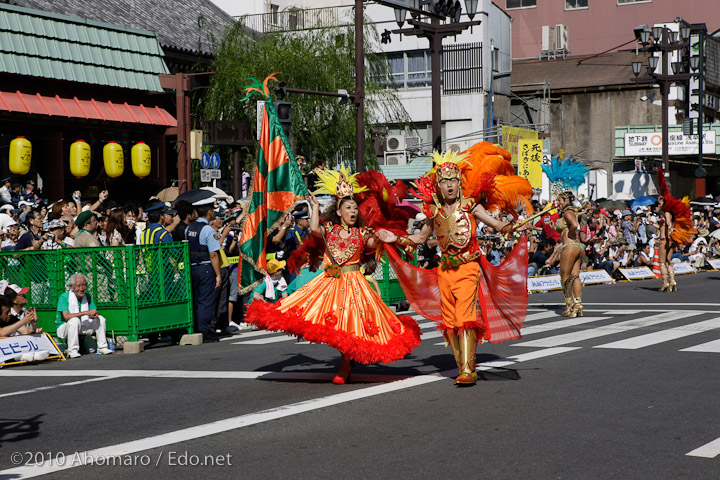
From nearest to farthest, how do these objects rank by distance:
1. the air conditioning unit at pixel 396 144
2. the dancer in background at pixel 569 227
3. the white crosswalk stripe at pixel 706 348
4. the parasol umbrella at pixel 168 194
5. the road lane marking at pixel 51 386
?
the road lane marking at pixel 51 386, the white crosswalk stripe at pixel 706 348, the dancer in background at pixel 569 227, the parasol umbrella at pixel 168 194, the air conditioning unit at pixel 396 144

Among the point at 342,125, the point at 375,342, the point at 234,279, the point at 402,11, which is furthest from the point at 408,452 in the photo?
the point at 342,125

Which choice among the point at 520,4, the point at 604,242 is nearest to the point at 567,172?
the point at 604,242

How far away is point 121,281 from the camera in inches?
488

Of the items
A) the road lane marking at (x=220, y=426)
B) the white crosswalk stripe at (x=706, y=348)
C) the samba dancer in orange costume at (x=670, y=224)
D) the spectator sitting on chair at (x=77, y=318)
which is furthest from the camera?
the samba dancer in orange costume at (x=670, y=224)

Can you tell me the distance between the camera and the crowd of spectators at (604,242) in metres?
22.5

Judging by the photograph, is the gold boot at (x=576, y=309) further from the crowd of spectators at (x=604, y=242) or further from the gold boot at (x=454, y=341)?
the gold boot at (x=454, y=341)

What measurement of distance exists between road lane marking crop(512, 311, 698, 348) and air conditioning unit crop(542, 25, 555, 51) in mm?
41703

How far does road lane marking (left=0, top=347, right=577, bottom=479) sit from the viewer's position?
19.2 feet

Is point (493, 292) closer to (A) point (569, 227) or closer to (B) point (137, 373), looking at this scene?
(B) point (137, 373)

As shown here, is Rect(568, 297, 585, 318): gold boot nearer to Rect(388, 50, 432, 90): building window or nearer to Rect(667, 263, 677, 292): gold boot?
Rect(667, 263, 677, 292): gold boot

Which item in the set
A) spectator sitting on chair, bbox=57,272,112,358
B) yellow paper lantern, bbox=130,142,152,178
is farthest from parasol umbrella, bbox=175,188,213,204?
yellow paper lantern, bbox=130,142,152,178

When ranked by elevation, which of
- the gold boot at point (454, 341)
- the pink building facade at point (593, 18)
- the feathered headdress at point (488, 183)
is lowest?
the gold boot at point (454, 341)

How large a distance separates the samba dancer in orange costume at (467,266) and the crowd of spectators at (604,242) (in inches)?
334

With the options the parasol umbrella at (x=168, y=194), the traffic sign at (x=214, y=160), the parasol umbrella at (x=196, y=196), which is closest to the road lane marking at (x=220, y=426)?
the parasol umbrella at (x=196, y=196)
